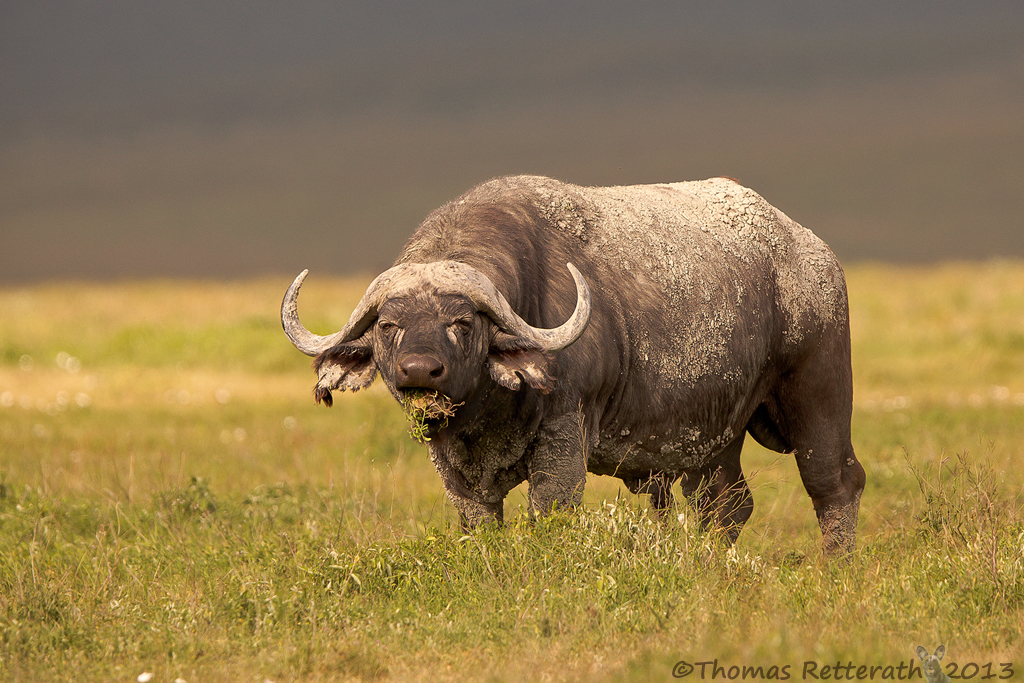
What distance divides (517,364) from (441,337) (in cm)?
52

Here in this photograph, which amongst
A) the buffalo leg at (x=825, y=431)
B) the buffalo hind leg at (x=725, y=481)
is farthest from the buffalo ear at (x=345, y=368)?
the buffalo leg at (x=825, y=431)

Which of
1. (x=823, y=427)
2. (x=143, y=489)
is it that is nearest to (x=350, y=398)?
(x=143, y=489)

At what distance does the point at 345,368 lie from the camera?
563 centimetres

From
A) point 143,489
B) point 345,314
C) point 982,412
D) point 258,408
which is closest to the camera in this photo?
point 143,489

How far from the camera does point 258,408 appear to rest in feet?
57.4

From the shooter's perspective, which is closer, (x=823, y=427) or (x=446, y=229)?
(x=446, y=229)

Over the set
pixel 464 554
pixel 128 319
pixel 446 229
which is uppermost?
pixel 446 229

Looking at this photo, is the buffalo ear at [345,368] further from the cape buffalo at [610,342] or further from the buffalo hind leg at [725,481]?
the buffalo hind leg at [725,481]

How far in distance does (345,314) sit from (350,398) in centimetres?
883

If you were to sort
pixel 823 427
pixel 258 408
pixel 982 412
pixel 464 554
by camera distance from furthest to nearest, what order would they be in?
1. pixel 258 408
2. pixel 982 412
3. pixel 823 427
4. pixel 464 554

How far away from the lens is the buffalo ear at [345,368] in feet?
18.2

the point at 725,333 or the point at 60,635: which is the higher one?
the point at 725,333

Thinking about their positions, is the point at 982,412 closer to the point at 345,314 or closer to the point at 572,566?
the point at 572,566

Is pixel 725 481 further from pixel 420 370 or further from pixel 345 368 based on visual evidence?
pixel 420 370
